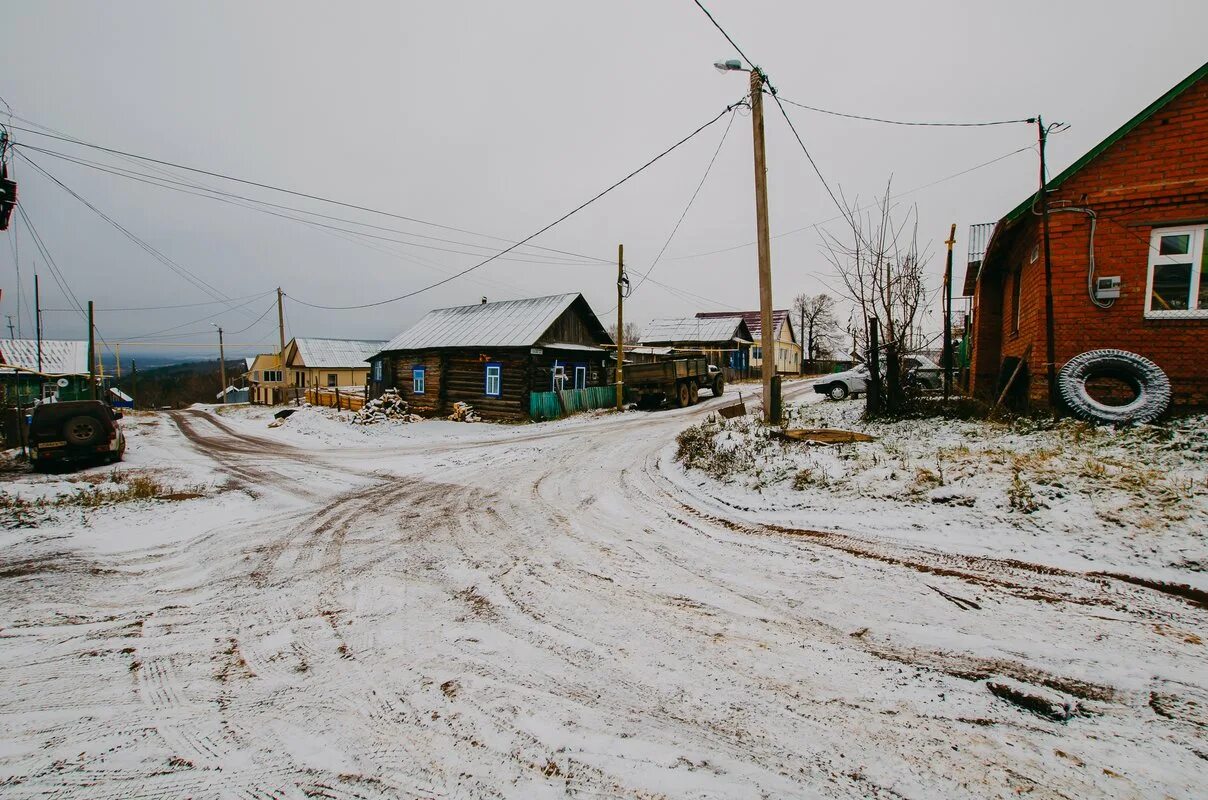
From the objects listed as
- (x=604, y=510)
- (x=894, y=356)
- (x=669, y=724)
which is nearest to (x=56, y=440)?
(x=604, y=510)

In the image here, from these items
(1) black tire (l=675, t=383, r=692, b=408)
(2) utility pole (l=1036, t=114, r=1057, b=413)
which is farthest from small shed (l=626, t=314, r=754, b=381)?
(2) utility pole (l=1036, t=114, r=1057, b=413)

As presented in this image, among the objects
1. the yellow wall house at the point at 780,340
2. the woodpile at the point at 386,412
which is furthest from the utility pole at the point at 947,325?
the yellow wall house at the point at 780,340

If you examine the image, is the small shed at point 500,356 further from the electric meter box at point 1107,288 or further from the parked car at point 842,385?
the electric meter box at point 1107,288

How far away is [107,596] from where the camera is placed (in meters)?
4.38

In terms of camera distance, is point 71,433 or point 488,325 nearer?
point 71,433

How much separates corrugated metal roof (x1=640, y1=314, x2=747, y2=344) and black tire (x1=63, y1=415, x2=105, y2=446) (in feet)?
113

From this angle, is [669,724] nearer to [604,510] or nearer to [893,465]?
[604,510]

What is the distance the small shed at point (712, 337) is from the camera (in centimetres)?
3962

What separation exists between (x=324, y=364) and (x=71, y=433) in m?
36.2

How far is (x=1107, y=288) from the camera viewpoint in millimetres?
8148

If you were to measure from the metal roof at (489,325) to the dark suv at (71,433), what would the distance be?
11.9 m

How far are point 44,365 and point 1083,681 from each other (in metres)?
54.5

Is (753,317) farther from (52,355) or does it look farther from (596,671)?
(52,355)

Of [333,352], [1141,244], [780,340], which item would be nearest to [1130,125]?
[1141,244]
